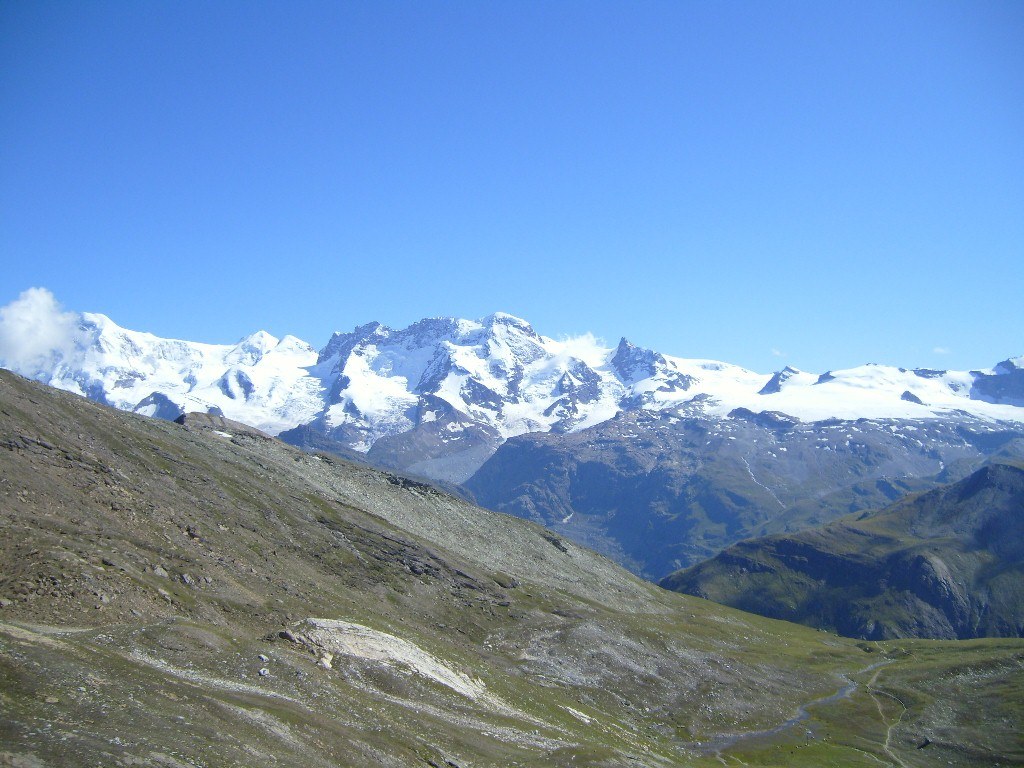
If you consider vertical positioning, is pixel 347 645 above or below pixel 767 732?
above

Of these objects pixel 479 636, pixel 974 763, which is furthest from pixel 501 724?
pixel 974 763

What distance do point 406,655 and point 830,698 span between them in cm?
9166

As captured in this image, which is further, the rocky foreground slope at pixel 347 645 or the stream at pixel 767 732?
the stream at pixel 767 732

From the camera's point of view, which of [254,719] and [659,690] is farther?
[659,690]

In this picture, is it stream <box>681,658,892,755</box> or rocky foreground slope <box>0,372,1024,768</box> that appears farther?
stream <box>681,658,892,755</box>

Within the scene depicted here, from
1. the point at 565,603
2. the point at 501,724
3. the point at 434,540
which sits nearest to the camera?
the point at 501,724

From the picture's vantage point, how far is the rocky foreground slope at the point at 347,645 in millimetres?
48250

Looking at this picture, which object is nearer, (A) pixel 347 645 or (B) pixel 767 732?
(A) pixel 347 645

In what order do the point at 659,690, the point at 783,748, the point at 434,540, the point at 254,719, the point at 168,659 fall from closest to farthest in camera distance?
1. the point at 254,719
2. the point at 168,659
3. the point at 783,748
4. the point at 659,690
5. the point at 434,540

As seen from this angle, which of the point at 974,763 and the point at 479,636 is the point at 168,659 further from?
the point at 974,763

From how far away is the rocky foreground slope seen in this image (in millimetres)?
48250

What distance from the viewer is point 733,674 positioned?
130 metres

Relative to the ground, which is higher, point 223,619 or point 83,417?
point 83,417

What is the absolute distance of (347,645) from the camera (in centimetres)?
7262
